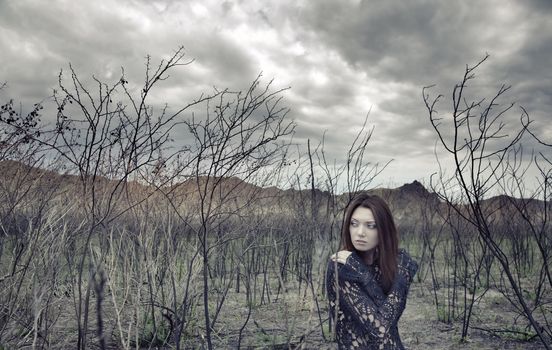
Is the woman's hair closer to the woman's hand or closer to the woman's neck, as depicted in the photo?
the woman's neck

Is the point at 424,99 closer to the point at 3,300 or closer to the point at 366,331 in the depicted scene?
the point at 366,331

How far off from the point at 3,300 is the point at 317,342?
271 centimetres

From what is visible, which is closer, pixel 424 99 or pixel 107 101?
pixel 424 99

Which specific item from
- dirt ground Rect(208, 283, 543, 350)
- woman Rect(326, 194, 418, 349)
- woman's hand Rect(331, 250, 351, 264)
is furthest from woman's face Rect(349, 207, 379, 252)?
dirt ground Rect(208, 283, 543, 350)

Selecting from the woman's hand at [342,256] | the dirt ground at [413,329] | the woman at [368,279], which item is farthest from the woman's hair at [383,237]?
the dirt ground at [413,329]

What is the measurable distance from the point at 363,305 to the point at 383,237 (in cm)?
35

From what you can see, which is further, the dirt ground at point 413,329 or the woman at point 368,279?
the dirt ground at point 413,329

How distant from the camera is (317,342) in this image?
4102mm

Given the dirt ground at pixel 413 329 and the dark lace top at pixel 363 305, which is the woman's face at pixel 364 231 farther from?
the dirt ground at pixel 413 329

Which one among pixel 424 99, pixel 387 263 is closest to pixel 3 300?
pixel 387 263

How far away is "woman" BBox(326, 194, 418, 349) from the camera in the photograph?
1.88m

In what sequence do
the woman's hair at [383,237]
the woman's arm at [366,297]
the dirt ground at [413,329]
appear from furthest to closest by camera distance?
the dirt ground at [413,329] < the woman's hair at [383,237] < the woman's arm at [366,297]

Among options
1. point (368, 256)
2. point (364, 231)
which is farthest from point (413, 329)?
point (364, 231)

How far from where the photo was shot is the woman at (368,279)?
188 cm
